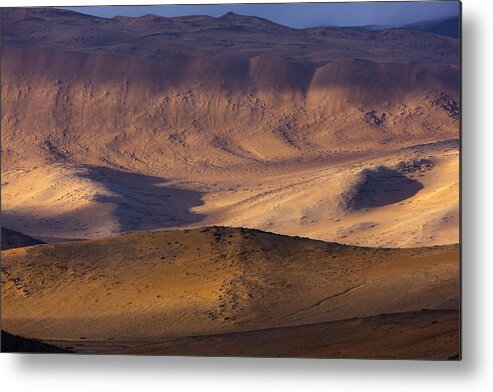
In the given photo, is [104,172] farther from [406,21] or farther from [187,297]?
[406,21]

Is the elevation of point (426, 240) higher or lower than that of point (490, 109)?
lower

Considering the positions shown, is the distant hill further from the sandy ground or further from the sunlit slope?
the sunlit slope

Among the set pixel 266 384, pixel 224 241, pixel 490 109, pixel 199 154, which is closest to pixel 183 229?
pixel 224 241

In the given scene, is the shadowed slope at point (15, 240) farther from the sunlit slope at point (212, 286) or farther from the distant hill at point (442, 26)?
the distant hill at point (442, 26)

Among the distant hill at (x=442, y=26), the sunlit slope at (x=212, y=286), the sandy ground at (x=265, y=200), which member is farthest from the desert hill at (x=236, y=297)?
the distant hill at (x=442, y=26)

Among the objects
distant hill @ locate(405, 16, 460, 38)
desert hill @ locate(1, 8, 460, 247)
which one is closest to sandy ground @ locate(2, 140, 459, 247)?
desert hill @ locate(1, 8, 460, 247)

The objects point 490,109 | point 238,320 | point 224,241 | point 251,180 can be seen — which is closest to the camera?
point 490,109

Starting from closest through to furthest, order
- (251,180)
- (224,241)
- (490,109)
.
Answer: (490,109) < (224,241) < (251,180)
